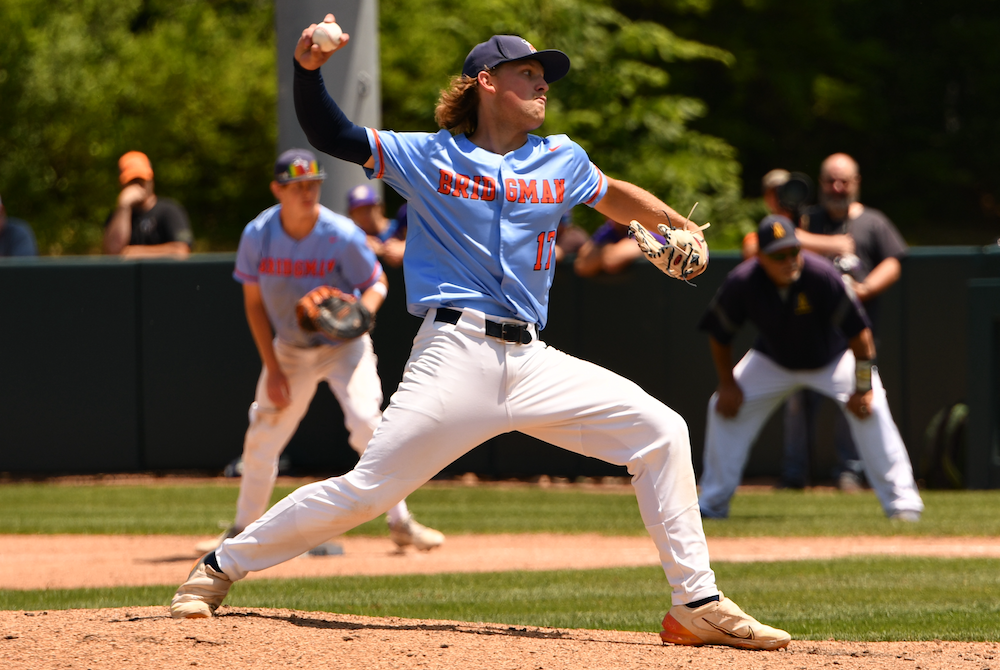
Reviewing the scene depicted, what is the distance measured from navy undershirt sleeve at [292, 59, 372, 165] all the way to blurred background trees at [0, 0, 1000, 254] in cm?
1455

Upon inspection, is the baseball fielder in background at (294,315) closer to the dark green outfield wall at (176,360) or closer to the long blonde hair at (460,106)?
the long blonde hair at (460,106)

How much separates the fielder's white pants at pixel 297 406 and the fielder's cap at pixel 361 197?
12.9ft

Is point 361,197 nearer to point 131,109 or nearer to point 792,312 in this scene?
point 792,312

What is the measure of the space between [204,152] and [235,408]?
17.0 m

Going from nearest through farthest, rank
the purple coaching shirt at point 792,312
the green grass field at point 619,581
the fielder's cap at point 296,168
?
the green grass field at point 619,581, the fielder's cap at point 296,168, the purple coaching shirt at point 792,312

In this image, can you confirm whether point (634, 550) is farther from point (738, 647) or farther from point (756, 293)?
point (738, 647)

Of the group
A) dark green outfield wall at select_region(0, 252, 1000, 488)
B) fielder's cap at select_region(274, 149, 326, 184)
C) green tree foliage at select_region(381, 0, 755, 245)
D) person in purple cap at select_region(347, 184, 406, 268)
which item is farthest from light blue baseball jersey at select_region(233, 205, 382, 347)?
green tree foliage at select_region(381, 0, 755, 245)

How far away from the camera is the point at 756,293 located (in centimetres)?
890

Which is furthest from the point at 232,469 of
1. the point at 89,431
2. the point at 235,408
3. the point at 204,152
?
the point at 204,152

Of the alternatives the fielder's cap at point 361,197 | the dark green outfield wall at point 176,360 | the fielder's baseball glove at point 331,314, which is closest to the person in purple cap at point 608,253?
the dark green outfield wall at point 176,360

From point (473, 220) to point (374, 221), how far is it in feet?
23.3

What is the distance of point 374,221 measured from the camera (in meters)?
11.6

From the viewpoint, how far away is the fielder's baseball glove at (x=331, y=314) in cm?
669

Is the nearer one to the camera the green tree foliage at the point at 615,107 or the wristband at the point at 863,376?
the wristband at the point at 863,376
